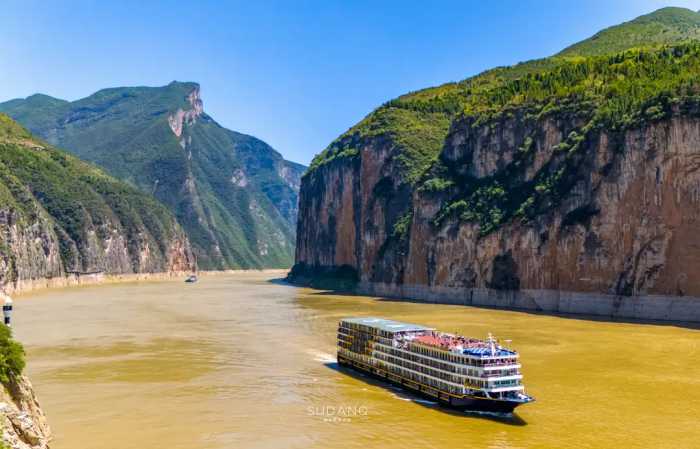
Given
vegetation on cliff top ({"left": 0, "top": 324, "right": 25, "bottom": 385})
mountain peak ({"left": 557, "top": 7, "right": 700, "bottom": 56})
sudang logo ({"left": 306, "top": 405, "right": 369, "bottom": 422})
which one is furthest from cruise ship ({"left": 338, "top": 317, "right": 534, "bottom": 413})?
mountain peak ({"left": 557, "top": 7, "right": 700, "bottom": 56})

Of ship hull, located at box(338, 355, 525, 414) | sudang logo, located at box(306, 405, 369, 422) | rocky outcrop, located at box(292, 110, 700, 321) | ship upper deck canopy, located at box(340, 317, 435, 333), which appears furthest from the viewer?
rocky outcrop, located at box(292, 110, 700, 321)

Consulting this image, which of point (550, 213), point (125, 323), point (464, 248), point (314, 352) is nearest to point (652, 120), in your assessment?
point (550, 213)

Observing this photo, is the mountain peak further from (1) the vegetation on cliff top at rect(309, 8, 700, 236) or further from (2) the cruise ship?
(2) the cruise ship

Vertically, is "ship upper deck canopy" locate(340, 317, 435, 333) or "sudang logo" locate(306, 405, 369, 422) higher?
"ship upper deck canopy" locate(340, 317, 435, 333)

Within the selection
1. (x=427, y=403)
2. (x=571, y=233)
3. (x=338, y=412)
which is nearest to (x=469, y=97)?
(x=571, y=233)

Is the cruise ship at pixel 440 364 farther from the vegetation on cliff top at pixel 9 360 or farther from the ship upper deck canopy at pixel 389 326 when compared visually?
the vegetation on cliff top at pixel 9 360

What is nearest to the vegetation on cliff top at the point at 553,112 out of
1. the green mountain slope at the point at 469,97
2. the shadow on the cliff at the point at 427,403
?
the green mountain slope at the point at 469,97

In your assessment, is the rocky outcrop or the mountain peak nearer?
the rocky outcrop
